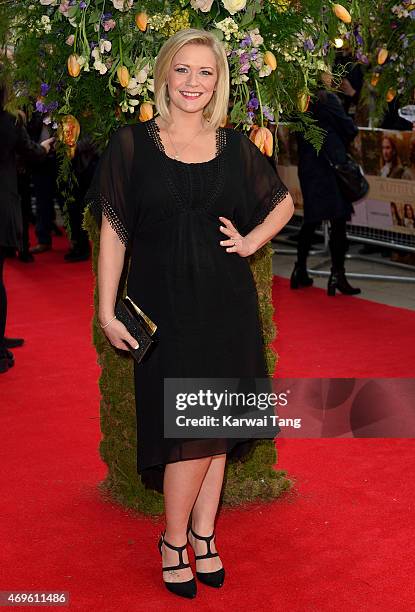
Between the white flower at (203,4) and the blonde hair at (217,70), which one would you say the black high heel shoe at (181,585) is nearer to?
the blonde hair at (217,70)

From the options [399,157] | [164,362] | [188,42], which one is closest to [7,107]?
[188,42]

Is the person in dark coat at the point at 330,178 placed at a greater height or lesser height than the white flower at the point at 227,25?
lesser

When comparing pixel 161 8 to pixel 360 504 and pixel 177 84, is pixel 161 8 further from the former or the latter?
pixel 360 504

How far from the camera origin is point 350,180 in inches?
315

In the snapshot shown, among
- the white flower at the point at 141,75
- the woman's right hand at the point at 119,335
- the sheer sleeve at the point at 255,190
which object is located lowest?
the woman's right hand at the point at 119,335

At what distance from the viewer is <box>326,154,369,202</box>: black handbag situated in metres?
7.96

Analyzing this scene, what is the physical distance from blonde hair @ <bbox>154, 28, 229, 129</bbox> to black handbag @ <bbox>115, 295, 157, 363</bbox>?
0.62 m

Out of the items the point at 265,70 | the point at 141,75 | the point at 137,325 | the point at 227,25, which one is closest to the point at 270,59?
the point at 265,70

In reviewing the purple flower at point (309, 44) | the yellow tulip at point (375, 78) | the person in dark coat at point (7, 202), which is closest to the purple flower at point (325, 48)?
the purple flower at point (309, 44)

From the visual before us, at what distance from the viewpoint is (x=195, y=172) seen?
3459 mm

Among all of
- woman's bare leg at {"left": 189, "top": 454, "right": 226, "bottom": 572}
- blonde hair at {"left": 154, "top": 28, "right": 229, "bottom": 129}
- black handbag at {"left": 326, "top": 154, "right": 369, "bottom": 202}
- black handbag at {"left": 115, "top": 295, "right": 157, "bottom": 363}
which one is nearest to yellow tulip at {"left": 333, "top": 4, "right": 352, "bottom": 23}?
blonde hair at {"left": 154, "top": 28, "right": 229, "bottom": 129}

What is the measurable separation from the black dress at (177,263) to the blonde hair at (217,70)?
0.08 metres

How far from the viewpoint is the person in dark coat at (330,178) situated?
7.73m
